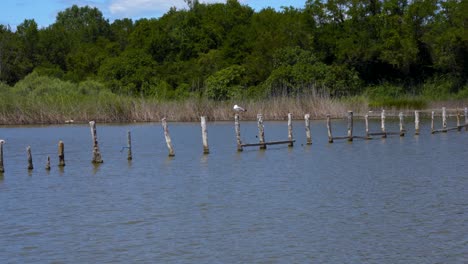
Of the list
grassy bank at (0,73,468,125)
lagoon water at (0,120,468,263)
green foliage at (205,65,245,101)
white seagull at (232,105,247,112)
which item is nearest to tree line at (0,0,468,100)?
green foliage at (205,65,245,101)

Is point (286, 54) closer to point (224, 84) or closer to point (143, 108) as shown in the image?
point (224, 84)

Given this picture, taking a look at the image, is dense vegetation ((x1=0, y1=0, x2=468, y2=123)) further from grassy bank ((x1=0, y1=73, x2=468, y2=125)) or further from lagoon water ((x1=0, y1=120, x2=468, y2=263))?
lagoon water ((x1=0, y1=120, x2=468, y2=263))

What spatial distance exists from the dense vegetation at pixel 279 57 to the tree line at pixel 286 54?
0.10 meters

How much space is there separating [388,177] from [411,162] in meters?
4.29

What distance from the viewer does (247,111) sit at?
2044 inches

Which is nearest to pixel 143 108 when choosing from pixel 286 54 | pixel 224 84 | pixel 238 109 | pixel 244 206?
pixel 238 109

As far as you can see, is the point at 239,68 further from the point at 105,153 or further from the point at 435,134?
the point at 105,153

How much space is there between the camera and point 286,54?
226 ft

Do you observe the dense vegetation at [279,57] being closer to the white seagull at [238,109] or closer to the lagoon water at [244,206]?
the white seagull at [238,109]

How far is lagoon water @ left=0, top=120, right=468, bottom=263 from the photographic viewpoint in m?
14.2

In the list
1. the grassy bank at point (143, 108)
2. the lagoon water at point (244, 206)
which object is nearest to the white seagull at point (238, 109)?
the grassy bank at point (143, 108)

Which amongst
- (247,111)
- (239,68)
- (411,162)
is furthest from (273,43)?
(411,162)

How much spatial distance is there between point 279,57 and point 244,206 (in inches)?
2030

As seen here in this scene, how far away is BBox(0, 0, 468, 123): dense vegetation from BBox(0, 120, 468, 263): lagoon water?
3019cm
